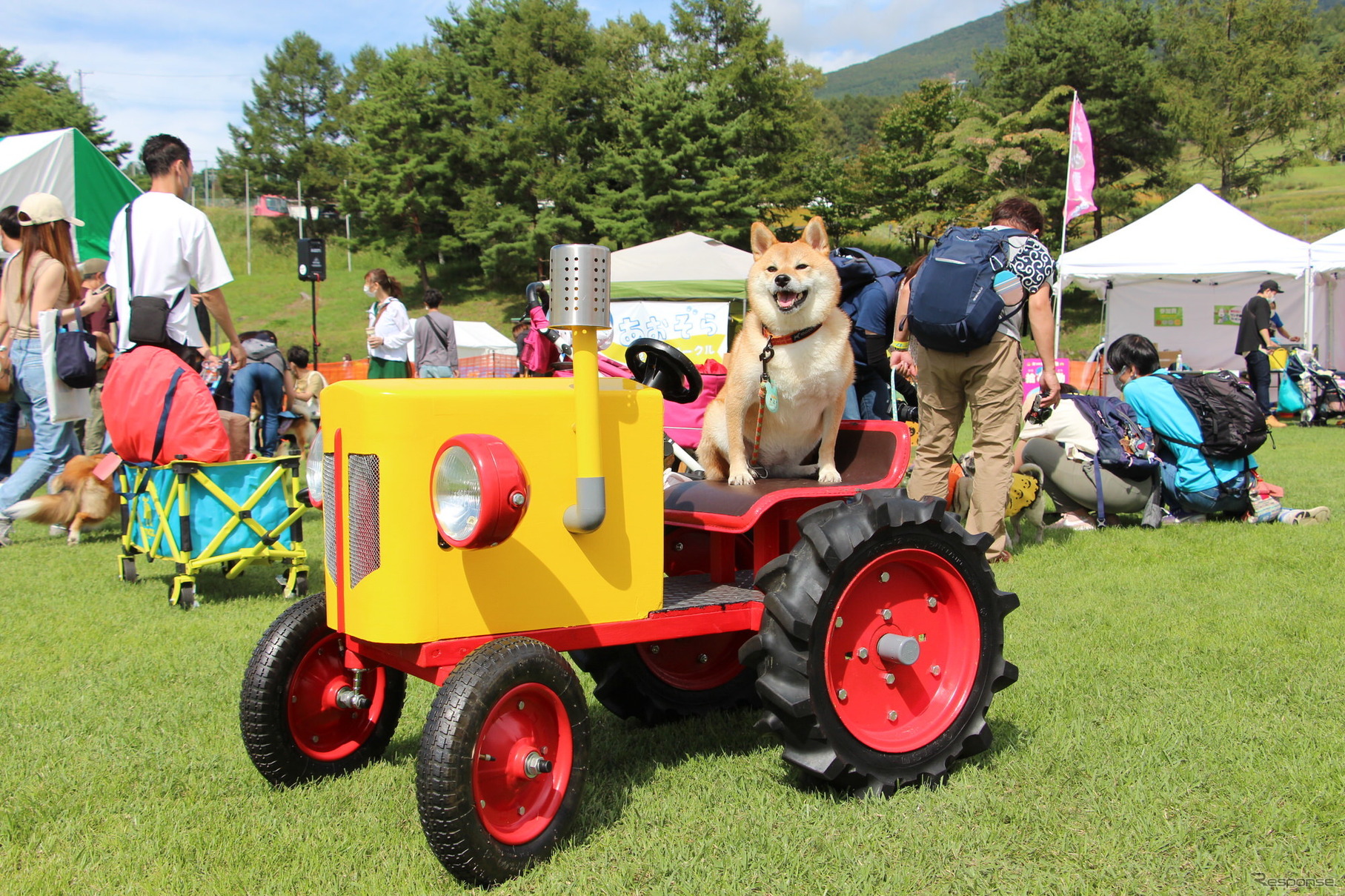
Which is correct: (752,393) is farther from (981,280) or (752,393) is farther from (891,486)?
(981,280)

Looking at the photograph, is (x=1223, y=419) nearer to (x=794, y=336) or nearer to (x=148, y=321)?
(x=794, y=336)

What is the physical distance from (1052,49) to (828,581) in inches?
1596

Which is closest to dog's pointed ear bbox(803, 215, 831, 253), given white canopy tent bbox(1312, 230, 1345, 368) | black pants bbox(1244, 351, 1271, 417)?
black pants bbox(1244, 351, 1271, 417)

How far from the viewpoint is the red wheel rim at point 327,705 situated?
107 inches

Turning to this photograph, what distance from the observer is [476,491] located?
2111mm

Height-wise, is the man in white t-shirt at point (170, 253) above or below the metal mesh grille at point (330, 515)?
above

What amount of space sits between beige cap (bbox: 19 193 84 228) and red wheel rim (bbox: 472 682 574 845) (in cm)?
544

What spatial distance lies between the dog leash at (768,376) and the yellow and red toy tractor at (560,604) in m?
0.41

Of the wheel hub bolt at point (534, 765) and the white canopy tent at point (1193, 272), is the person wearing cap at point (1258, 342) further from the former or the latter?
the wheel hub bolt at point (534, 765)

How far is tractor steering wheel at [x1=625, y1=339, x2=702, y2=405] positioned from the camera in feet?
10.1

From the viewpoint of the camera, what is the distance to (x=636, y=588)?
8.34 feet

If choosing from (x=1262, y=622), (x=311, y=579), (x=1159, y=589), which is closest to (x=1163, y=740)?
(x=1262, y=622)

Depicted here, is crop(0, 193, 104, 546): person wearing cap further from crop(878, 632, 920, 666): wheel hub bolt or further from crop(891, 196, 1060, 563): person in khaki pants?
crop(878, 632, 920, 666): wheel hub bolt

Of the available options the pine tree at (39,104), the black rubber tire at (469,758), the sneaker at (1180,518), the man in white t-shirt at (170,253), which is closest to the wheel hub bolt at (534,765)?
the black rubber tire at (469,758)
